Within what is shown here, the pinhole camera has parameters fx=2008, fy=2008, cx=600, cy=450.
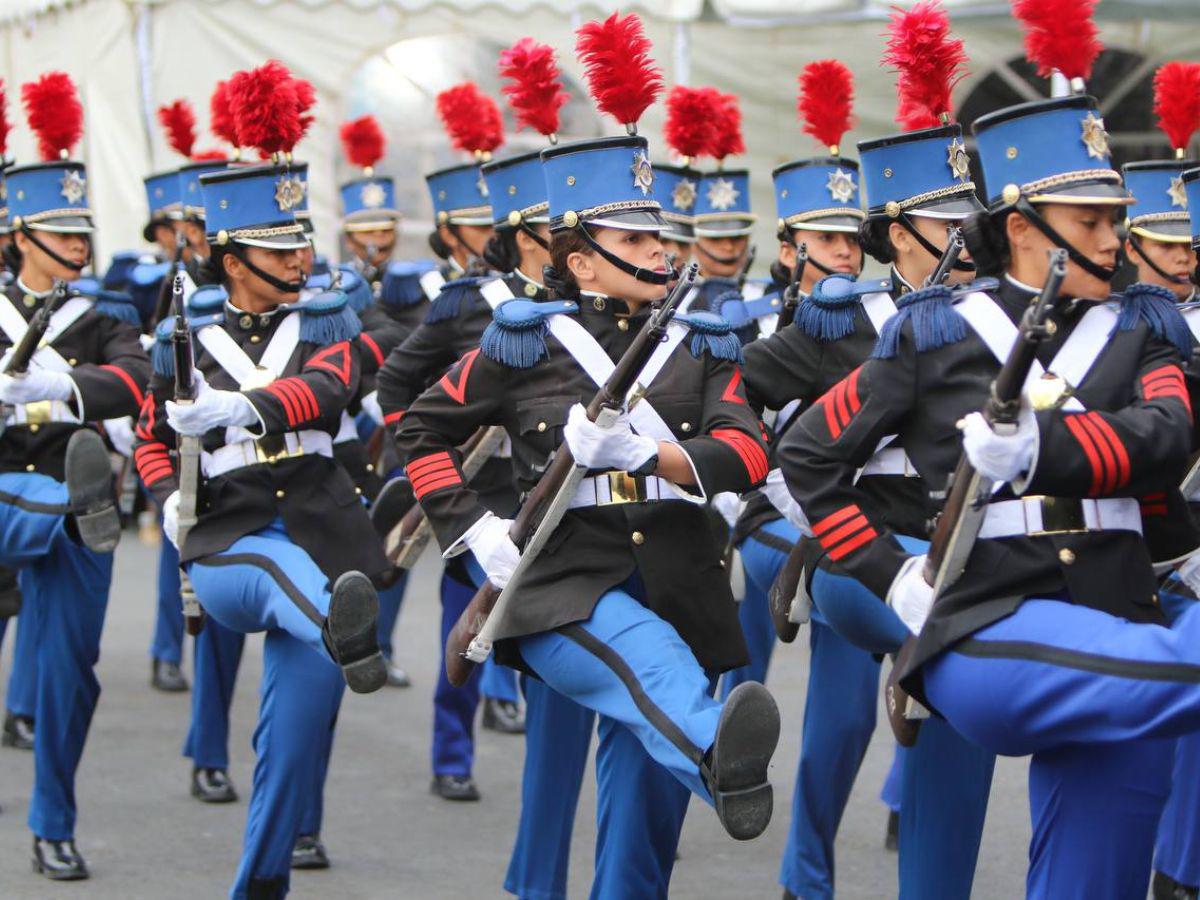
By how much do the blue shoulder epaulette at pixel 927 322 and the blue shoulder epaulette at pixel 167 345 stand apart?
97.6 inches

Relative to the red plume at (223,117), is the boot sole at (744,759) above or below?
below

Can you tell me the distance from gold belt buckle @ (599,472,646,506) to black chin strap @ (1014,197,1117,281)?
3.97 ft

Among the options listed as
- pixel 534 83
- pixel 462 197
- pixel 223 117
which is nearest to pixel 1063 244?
pixel 534 83

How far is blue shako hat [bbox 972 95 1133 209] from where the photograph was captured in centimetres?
411

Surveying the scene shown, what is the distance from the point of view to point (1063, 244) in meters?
4.12

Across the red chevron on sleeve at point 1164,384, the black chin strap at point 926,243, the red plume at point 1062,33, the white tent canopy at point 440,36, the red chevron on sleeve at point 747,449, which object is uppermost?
the white tent canopy at point 440,36

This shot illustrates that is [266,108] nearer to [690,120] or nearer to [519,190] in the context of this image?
[519,190]

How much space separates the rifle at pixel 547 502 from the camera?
177 inches

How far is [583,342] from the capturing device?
4.95 metres

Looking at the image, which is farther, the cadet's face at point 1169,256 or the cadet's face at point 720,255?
the cadet's face at point 720,255

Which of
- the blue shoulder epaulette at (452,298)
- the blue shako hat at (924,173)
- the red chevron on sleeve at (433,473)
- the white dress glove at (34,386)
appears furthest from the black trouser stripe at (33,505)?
the blue shako hat at (924,173)

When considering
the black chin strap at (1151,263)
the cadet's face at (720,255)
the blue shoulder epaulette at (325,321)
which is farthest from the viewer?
the cadet's face at (720,255)

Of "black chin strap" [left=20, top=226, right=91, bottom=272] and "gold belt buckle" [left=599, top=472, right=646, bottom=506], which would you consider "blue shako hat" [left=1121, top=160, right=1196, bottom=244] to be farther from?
"black chin strap" [left=20, top=226, right=91, bottom=272]

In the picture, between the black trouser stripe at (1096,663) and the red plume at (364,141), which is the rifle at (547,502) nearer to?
the black trouser stripe at (1096,663)
